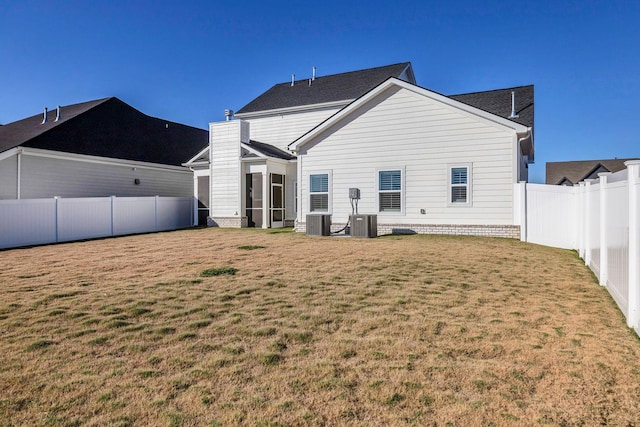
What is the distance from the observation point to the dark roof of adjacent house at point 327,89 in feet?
74.2

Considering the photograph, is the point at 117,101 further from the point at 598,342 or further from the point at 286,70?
the point at 598,342

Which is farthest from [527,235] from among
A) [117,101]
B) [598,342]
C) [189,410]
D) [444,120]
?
[117,101]

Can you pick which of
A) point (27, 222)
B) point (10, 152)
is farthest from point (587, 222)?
point (10, 152)

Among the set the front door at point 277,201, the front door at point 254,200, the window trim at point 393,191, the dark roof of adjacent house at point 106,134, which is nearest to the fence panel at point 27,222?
the dark roof of adjacent house at point 106,134

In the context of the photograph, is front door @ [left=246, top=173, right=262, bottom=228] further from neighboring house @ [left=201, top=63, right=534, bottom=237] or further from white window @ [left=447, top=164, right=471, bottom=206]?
white window @ [left=447, top=164, right=471, bottom=206]

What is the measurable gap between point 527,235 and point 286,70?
68.1 ft

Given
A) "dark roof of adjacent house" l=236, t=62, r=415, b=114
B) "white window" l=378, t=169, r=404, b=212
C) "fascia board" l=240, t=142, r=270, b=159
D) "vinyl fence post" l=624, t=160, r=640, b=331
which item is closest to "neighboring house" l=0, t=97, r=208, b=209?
"dark roof of adjacent house" l=236, t=62, r=415, b=114

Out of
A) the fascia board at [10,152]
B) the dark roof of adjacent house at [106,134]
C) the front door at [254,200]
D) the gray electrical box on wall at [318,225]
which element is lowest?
the gray electrical box on wall at [318,225]

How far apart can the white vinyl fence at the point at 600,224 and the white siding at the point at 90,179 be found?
19.8 metres

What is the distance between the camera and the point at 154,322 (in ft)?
15.0

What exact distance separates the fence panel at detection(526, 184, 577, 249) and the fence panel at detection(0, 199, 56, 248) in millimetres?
17231

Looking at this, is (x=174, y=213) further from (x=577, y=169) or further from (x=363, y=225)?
(x=577, y=169)

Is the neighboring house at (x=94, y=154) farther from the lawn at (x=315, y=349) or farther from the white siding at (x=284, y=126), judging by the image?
the lawn at (x=315, y=349)

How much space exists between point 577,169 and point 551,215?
36.8 meters
